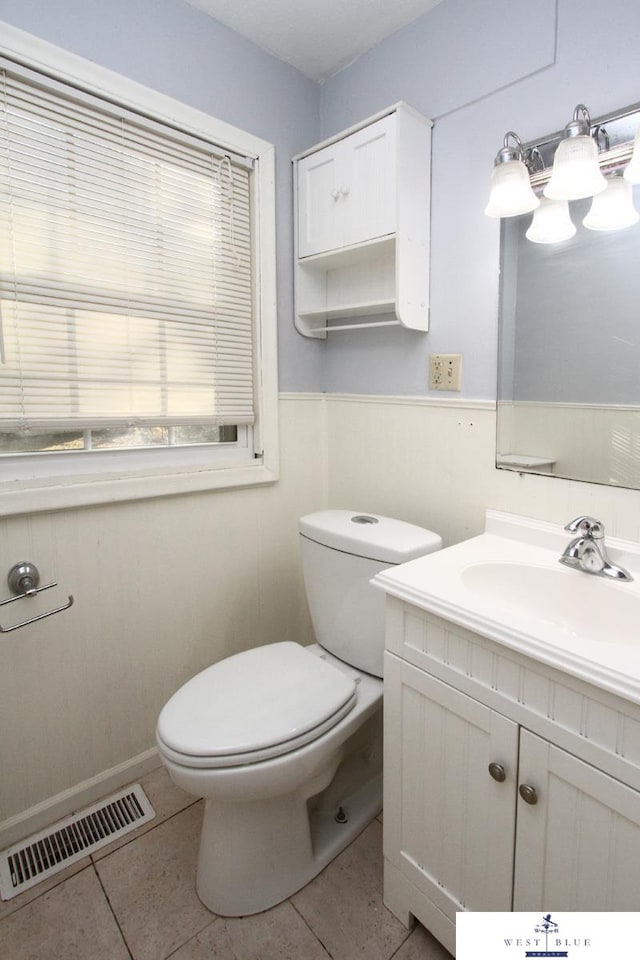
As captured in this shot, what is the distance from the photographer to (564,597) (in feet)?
3.68

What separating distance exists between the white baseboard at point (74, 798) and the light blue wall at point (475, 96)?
144cm

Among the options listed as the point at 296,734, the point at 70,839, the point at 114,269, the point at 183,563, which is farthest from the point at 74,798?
the point at 114,269

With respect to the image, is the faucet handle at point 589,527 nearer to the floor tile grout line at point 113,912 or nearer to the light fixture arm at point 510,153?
the light fixture arm at point 510,153

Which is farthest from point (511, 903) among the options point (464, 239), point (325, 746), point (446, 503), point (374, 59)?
point (374, 59)

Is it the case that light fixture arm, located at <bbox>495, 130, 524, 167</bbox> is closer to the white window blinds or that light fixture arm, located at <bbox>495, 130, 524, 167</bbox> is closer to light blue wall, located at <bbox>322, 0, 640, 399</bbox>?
light blue wall, located at <bbox>322, 0, 640, 399</bbox>

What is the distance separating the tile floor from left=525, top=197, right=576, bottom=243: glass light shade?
64.4 inches

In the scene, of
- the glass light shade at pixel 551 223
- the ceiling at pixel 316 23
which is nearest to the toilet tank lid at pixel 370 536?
the glass light shade at pixel 551 223

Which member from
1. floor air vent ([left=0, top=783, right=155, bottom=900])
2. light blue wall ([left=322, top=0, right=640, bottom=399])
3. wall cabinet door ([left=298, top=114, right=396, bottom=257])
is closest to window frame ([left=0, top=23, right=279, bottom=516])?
wall cabinet door ([left=298, top=114, right=396, bottom=257])

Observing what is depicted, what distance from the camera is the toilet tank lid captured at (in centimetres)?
127

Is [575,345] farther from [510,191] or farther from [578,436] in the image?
[510,191]

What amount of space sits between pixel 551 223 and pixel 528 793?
123 centimetres

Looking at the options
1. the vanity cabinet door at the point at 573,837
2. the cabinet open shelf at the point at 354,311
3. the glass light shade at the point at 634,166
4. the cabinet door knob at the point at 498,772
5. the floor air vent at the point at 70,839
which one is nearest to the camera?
the vanity cabinet door at the point at 573,837

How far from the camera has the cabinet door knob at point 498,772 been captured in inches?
34.2

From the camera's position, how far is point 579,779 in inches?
30.5
